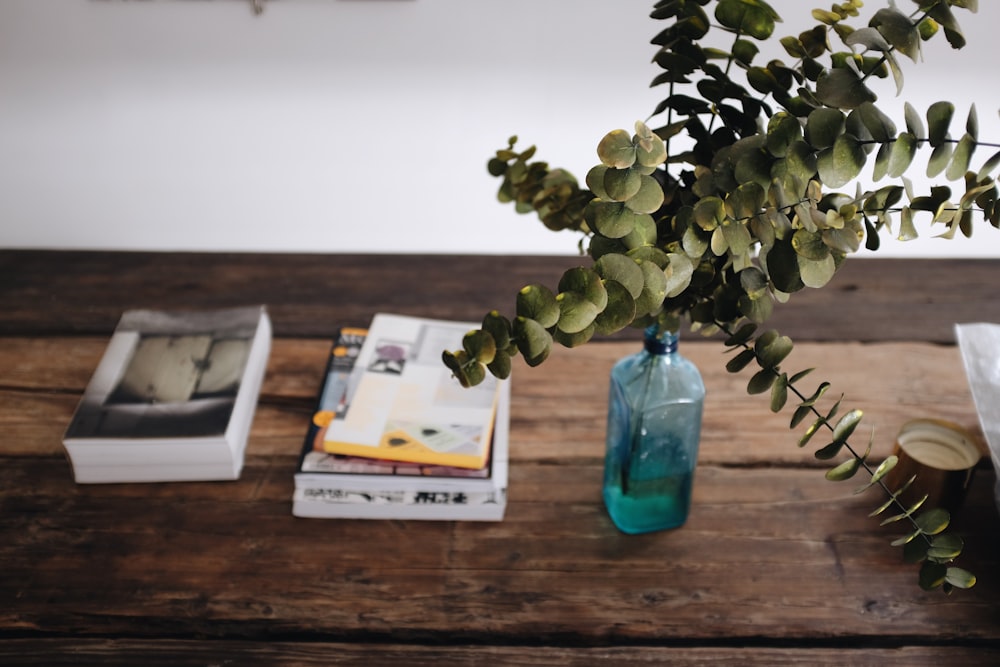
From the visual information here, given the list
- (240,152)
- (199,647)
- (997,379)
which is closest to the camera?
(199,647)

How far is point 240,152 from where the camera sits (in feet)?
7.19

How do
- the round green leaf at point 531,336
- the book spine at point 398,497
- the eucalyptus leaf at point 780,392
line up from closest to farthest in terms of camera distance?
the round green leaf at point 531,336 < the eucalyptus leaf at point 780,392 < the book spine at point 398,497

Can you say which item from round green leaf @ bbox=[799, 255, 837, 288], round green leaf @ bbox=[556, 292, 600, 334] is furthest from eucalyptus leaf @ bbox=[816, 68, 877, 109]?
round green leaf @ bbox=[556, 292, 600, 334]

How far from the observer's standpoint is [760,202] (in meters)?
0.64

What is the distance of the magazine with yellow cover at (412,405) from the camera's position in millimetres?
995

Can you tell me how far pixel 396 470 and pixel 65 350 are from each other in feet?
1.83

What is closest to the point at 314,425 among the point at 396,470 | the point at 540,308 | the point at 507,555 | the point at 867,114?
the point at 396,470

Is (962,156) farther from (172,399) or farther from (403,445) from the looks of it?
(172,399)

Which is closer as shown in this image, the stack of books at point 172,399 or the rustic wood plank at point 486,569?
the rustic wood plank at point 486,569

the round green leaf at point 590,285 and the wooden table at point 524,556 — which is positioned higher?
the round green leaf at point 590,285

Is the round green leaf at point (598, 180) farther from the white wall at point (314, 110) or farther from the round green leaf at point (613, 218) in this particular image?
the white wall at point (314, 110)

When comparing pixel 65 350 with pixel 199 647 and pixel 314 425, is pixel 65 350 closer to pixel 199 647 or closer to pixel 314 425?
pixel 314 425

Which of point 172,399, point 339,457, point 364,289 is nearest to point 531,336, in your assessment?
point 339,457

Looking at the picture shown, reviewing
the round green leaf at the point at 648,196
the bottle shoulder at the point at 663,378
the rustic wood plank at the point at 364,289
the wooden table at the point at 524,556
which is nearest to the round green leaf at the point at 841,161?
the round green leaf at the point at 648,196
